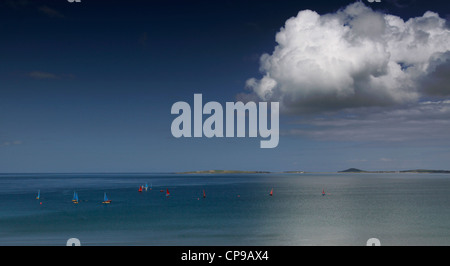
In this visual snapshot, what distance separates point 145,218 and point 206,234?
16762mm

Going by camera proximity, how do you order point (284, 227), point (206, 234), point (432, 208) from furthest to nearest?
point (432, 208)
point (284, 227)
point (206, 234)

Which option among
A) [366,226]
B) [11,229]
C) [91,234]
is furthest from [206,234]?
[11,229]

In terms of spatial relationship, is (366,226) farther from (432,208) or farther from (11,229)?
(11,229)

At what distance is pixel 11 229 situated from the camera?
4328 centimetres

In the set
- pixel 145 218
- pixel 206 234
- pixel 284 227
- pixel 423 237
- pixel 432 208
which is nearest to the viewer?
pixel 423 237
